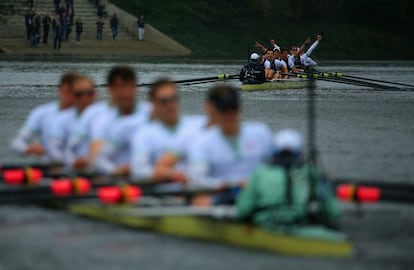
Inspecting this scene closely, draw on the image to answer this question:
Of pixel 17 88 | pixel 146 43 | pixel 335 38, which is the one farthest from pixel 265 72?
pixel 335 38

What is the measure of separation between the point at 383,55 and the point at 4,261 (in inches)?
3094

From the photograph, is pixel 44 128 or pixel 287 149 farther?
pixel 44 128

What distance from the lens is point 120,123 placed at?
15.0m

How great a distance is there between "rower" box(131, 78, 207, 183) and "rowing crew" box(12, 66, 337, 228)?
0.01 m

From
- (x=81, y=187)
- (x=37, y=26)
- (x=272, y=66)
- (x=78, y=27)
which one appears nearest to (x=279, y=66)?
(x=272, y=66)

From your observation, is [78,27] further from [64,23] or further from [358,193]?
[358,193]

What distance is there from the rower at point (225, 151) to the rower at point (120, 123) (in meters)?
1.99

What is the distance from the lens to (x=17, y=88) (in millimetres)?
41656

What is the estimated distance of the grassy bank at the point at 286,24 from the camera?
81.2 meters

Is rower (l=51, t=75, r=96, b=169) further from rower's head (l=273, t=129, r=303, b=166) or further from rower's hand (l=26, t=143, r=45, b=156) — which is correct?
rower's head (l=273, t=129, r=303, b=166)

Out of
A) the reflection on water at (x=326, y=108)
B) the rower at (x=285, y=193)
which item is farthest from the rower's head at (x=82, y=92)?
the rower at (x=285, y=193)

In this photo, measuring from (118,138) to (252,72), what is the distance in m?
28.8

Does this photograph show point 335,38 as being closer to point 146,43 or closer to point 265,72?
point 146,43

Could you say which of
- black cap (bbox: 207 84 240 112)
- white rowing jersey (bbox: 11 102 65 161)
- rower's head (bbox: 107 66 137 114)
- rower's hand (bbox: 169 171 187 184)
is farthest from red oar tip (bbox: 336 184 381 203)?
white rowing jersey (bbox: 11 102 65 161)
